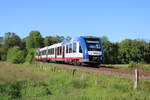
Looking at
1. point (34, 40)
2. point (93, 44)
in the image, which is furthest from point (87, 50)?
point (34, 40)

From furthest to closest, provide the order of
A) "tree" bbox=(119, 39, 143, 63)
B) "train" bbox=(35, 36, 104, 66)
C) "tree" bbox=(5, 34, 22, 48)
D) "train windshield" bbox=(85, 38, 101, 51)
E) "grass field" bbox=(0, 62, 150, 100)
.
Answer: "tree" bbox=(5, 34, 22, 48), "tree" bbox=(119, 39, 143, 63), "train windshield" bbox=(85, 38, 101, 51), "train" bbox=(35, 36, 104, 66), "grass field" bbox=(0, 62, 150, 100)

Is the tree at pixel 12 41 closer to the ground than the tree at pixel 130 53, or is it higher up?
higher up

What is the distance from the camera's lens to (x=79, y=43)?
27.9 metres

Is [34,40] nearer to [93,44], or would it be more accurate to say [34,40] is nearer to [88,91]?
[93,44]

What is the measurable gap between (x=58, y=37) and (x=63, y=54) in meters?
105

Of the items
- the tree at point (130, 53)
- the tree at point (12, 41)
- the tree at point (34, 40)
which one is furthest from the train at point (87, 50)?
the tree at point (12, 41)

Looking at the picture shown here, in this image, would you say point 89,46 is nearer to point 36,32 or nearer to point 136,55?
point 136,55

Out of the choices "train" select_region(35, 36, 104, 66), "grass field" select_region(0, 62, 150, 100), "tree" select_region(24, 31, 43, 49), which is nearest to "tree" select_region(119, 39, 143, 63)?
"tree" select_region(24, 31, 43, 49)

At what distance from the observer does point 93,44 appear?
90.6 feet

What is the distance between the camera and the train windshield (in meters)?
27.1

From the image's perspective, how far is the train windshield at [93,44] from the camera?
27.1 metres

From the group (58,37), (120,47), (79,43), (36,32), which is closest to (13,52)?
(79,43)

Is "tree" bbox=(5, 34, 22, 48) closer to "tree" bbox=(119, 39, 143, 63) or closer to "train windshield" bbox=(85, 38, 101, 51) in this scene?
"tree" bbox=(119, 39, 143, 63)

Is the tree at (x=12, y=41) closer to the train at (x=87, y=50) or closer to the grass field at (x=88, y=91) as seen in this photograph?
the train at (x=87, y=50)
